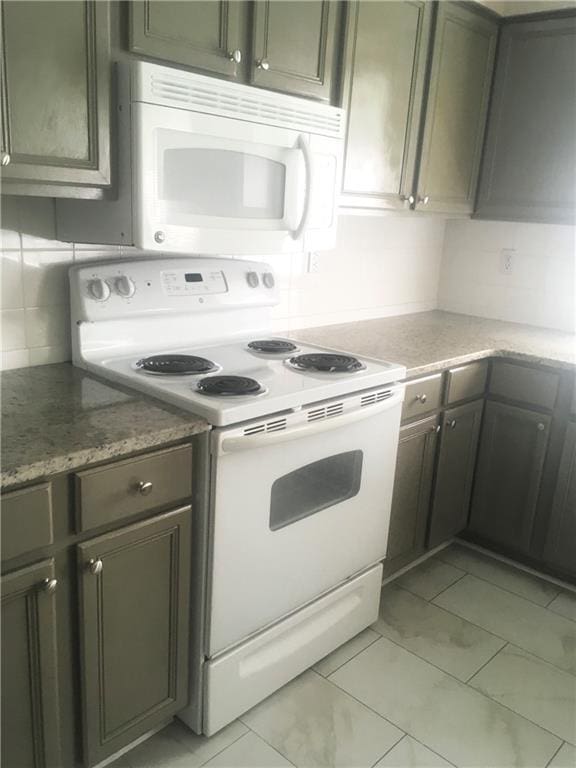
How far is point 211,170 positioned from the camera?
1621 millimetres

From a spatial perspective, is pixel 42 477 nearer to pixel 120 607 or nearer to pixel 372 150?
pixel 120 607

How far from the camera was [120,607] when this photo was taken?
1.40 meters

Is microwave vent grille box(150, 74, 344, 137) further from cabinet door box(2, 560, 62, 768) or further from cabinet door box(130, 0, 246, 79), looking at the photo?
cabinet door box(2, 560, 62, 768)

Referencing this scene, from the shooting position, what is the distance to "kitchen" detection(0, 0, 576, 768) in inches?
53.1

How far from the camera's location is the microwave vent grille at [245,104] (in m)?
1.47

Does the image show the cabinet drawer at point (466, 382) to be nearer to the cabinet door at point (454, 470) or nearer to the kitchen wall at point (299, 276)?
the cabinet door at point (454, 470)

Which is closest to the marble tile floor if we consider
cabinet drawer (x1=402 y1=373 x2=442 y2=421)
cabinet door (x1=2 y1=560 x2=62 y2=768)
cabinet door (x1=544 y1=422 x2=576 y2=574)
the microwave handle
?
cabinet door (x1=544 y1=422 x2=576 y2=574)

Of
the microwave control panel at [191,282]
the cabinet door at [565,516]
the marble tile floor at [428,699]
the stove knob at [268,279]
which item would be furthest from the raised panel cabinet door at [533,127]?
the marble tile floor at [428,699]

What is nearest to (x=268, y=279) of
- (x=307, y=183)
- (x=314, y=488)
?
(x=307, y=183)

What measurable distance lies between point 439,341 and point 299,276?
1.98ft

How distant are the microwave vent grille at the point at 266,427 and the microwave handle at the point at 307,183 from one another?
1.97 feet

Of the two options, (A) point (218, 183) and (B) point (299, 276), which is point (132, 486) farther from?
(B) point (299, 276)

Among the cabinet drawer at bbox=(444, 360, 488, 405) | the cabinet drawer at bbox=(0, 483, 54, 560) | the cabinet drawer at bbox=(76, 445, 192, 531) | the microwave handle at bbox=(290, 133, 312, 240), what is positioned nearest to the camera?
the cabinet drawer at bbox=(0, 483, 54, 560)

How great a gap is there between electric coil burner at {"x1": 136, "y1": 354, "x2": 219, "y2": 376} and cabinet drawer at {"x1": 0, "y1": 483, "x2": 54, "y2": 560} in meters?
0.55
